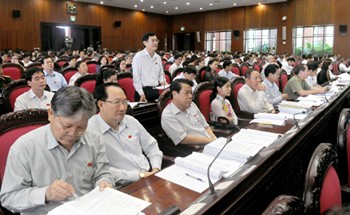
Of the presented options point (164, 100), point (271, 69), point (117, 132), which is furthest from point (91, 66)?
point (117, 132)

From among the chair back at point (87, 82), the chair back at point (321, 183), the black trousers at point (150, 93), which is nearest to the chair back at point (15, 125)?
the chair back at point (321, 183)

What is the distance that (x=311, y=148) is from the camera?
2871 millimetres

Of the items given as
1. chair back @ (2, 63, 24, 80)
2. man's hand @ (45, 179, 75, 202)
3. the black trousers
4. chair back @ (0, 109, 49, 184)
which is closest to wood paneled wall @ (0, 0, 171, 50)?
chair back @ (2, 63, 24, 80)

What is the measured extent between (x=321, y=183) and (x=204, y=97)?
258 centimetres

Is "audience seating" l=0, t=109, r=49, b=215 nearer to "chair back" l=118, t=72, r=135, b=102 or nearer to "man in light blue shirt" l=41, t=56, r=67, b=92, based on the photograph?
"chair back" l=118, t=72, r=135, b=102

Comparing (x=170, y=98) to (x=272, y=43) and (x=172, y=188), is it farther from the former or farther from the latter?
(x=272, y=43)

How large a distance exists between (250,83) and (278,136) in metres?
1.95

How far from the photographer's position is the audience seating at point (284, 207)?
0.93 metres

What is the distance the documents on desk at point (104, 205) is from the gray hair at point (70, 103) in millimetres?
383

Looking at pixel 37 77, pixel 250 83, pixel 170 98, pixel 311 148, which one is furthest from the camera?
pixel 250 83

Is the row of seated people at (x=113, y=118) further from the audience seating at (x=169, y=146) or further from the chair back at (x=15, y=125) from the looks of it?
the chair back at (x=15, y=125)

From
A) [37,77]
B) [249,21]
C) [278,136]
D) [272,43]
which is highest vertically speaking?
[249,21]

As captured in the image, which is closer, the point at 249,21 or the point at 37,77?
the point at 37,77

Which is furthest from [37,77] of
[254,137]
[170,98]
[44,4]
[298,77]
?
[44,4]
